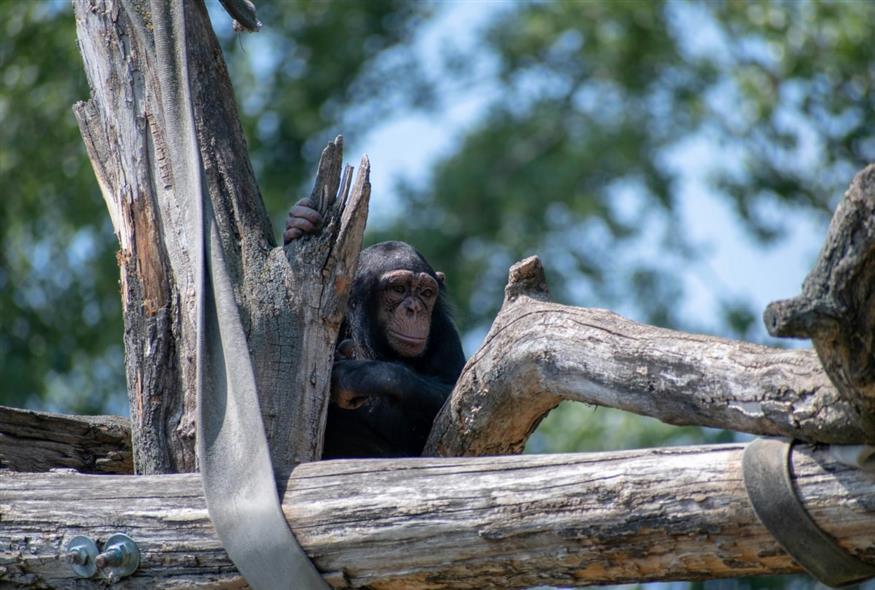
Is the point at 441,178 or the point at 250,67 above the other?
the point at 250,67

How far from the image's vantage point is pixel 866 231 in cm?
215

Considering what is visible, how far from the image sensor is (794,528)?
244 cm

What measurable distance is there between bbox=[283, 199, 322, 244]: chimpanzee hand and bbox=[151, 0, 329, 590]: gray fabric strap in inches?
12.8

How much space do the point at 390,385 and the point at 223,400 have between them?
4.21 feet

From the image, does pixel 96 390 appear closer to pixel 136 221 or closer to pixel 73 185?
pixel 73 185

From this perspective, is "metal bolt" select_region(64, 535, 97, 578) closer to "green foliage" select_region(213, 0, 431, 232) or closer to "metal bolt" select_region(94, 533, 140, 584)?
"metal bolt" select_region(94, 533, 140, 584)

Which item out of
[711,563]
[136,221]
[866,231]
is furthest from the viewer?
[136,221]

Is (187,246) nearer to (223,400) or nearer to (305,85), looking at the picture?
(223,400)

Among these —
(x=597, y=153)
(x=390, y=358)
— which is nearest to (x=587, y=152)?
(x=597, y=153)

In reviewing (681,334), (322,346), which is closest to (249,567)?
(322,346)

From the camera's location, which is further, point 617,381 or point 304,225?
point 304,225

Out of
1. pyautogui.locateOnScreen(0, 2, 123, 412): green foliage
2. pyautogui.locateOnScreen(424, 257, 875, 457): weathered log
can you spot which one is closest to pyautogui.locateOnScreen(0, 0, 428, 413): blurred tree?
pyautogui.locateOnScreen(0, 2, 123, 412): green foliage

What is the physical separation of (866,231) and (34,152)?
38.8 feet

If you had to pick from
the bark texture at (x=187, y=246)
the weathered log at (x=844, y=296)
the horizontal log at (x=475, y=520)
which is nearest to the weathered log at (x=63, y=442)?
the bark texture at (x=187, y=246)
